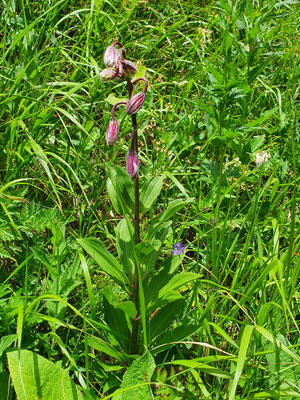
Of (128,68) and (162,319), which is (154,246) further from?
(128,68)


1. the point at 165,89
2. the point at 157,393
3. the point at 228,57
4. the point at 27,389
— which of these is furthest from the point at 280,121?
the point at 27,389

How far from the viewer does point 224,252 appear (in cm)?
207

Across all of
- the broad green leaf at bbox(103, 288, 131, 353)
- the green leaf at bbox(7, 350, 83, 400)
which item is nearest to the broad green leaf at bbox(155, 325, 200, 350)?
the broad green leaf at bbox(103, 288, 131, 353)

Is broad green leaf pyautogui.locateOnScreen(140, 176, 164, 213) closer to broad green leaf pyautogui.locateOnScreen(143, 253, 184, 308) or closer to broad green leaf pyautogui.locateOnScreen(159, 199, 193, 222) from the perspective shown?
broad green leaf pyautogui.locateOnScreen(159, 199, 193, 222)

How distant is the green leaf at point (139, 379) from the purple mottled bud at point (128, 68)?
2.69ft

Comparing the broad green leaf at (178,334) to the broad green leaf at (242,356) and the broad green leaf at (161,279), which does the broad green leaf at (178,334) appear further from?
the broad green leaf at (242,356)

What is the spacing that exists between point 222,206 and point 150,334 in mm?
895

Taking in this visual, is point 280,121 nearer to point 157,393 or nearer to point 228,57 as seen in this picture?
point 228,57

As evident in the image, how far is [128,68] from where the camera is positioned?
1.39 metres

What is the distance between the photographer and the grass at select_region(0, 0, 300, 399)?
1539 millimetres

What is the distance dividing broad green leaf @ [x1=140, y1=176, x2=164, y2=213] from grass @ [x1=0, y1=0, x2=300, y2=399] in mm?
162

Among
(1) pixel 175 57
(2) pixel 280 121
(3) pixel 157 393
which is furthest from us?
(1) pixel 175 57

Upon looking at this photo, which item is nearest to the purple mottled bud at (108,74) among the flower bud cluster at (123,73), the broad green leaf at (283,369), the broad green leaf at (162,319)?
the flower bud cluster at (123,73)

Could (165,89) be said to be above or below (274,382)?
above
